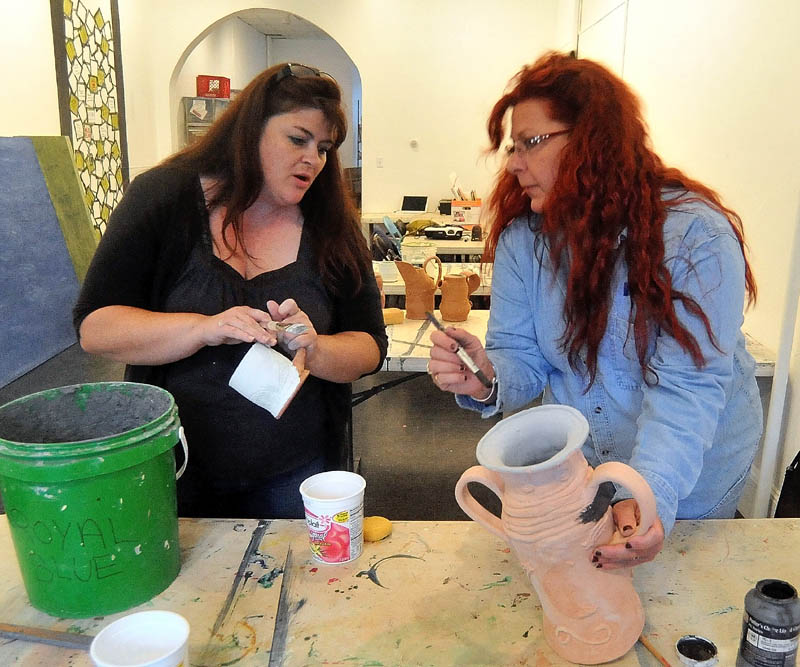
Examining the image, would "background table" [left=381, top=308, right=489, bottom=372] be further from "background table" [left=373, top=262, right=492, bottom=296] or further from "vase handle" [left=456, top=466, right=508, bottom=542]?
"vase handle" [left=456, top=466, right=508, bottom=542]

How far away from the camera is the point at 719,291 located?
3.46 ft

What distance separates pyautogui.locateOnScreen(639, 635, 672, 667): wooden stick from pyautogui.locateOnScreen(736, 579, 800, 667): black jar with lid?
9cm

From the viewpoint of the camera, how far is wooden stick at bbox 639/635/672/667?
0.84m

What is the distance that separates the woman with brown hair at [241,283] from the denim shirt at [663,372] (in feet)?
1.03

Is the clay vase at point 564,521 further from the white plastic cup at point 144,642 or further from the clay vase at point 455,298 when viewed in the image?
the clay vase at point 455,298

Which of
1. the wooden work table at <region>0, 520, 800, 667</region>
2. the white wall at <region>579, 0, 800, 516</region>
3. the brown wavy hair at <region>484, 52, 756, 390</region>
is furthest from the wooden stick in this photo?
the white wall at <region>579, 0, 800, 516</region>

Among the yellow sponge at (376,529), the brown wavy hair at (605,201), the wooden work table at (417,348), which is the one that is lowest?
the wooden work table at (417,348)

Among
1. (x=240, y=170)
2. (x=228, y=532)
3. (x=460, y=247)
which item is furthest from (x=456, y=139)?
(x=228, y=532)

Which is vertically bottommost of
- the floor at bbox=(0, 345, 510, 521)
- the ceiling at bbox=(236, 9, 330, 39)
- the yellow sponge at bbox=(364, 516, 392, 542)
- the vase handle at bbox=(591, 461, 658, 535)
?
the floor at bbox=(0, 345, 510, 521)

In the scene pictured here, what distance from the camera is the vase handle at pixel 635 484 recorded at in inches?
30.5

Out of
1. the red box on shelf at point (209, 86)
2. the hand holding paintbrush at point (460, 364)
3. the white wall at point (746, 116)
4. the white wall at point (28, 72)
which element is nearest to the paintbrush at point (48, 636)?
the hand holding paintbrush at point (460, 364)

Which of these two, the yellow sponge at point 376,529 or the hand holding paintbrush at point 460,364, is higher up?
the hand holding paintbrush at point 460,364

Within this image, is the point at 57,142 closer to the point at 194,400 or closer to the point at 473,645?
the point at 194,400

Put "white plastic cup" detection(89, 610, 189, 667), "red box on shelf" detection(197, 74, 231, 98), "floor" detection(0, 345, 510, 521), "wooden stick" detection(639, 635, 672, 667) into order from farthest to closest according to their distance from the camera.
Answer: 1. "red box on shelf" detection(197, 74, 231, 98)
2. "floor" detection(0, 345, 510, 521)
3. "wooden stick" detection(639, 635, 672, 667)
4. "white plastic cup" detection(89, 610, 189, 667)
